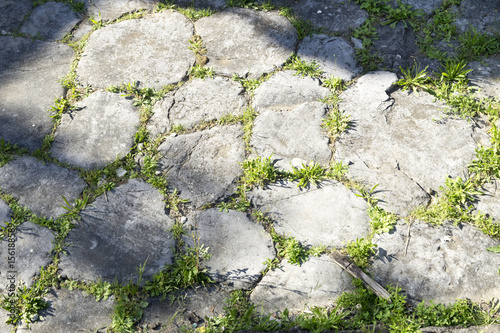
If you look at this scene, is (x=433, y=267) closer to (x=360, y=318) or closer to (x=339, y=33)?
(x=360, y=318)

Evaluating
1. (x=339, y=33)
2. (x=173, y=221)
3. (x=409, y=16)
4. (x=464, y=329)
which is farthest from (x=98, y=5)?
(x=464, y=329)

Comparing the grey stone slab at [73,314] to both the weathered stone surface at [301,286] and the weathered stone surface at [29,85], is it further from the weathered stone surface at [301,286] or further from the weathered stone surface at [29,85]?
the weathered stone surface at [29,85]

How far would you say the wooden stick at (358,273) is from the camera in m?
2.10

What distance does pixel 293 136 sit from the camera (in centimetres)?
279

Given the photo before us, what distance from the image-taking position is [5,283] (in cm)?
215

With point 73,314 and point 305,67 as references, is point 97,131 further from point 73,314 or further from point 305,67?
point 305,67

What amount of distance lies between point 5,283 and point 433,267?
2132 mm

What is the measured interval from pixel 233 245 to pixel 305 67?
1506mm

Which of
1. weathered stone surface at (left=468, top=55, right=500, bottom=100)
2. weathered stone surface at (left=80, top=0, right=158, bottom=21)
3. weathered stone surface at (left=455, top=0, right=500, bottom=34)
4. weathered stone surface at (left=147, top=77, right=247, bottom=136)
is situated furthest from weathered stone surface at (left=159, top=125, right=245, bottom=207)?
weathered stone surface at (left=455, top=0, right=500, bottom=34)

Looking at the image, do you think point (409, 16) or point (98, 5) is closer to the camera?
point (409, 16)

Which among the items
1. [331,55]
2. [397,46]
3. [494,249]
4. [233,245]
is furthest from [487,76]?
[233,245]

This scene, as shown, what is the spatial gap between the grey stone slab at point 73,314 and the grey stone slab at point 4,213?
538mm

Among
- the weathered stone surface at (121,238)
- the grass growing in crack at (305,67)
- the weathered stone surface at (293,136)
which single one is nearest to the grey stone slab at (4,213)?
the weathered stone surface at (121,238)

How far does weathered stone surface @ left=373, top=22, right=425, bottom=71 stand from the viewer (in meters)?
3.21
